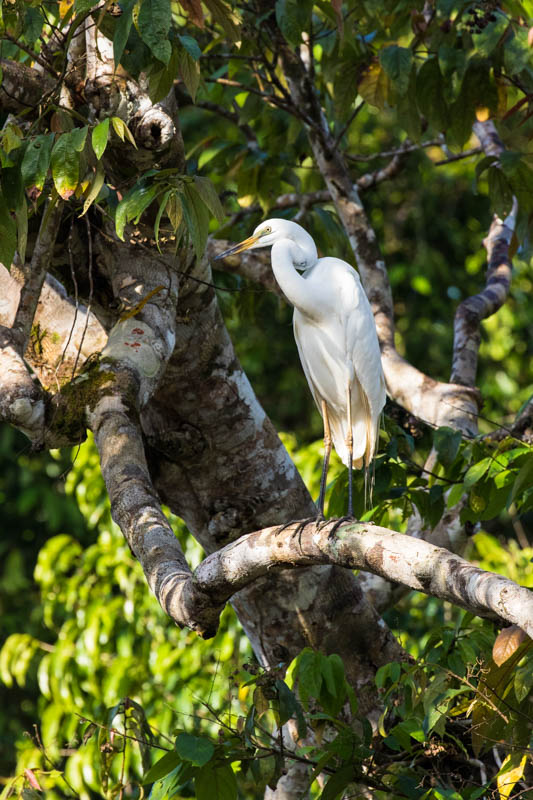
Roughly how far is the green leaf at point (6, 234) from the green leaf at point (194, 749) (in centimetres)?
93

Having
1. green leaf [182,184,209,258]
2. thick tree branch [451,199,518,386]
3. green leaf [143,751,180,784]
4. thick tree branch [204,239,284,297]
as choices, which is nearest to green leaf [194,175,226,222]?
green leaf [182,184,209,258]

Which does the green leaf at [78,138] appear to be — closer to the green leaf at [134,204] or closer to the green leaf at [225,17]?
the green leaf at [134,204]

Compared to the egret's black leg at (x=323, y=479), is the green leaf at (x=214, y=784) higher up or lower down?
lower down

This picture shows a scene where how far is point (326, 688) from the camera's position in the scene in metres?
2.00

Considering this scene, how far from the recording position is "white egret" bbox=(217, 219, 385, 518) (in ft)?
7.79

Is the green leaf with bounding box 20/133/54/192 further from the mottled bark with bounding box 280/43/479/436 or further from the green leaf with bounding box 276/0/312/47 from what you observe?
the mottled bark with bounding box 280/43/479/436

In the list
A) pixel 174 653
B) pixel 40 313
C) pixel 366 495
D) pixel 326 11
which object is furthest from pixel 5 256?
pixel 174 653

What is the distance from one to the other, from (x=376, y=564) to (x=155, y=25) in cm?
107

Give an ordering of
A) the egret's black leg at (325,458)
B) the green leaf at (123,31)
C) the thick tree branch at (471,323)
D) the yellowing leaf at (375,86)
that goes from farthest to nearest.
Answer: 1. the thick tree branch at (471,323)
2. the yellowing leaf at (375,86)
3. the egret's black leg at (325,458)
4. the green leaf at (123,31)

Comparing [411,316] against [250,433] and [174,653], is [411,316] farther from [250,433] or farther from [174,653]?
[250,433]

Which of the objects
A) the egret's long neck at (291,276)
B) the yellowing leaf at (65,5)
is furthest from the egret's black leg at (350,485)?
the yellowing leaf at (65,5)

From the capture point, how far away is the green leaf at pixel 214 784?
1733mm

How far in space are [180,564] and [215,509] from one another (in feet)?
2.73

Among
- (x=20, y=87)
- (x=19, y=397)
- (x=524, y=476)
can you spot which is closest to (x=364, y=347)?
(x=524, y=476)
